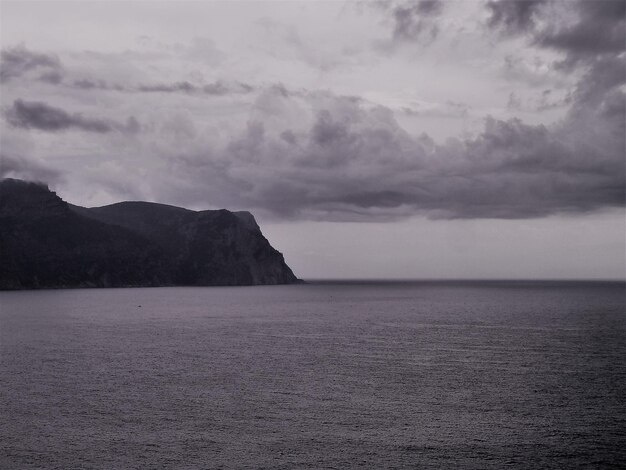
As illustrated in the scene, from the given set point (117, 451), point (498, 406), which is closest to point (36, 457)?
point (117, 451)

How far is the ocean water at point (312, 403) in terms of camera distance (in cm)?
4416

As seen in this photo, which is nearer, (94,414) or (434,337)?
(94,414)

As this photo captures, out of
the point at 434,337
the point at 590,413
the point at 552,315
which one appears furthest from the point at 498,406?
the point at 552,315

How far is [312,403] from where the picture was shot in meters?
59.8

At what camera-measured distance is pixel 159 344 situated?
4387 inches

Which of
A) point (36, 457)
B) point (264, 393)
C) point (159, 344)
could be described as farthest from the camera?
point (159, 344)

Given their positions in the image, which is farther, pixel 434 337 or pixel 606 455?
pixel 434 337

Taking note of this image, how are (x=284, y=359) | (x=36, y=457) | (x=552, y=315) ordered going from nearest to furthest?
(x=36, y=457) → (x=284, y=359) → (x=552, y=315)

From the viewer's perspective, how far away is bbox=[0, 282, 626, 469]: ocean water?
145 feet

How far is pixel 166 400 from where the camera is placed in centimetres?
6109

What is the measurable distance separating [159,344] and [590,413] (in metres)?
79.0

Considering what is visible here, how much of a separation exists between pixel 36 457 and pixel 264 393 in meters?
26.3

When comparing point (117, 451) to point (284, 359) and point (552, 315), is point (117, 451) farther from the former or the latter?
point (552, 315)

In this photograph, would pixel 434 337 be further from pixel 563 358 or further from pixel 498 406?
pixel 498 406
